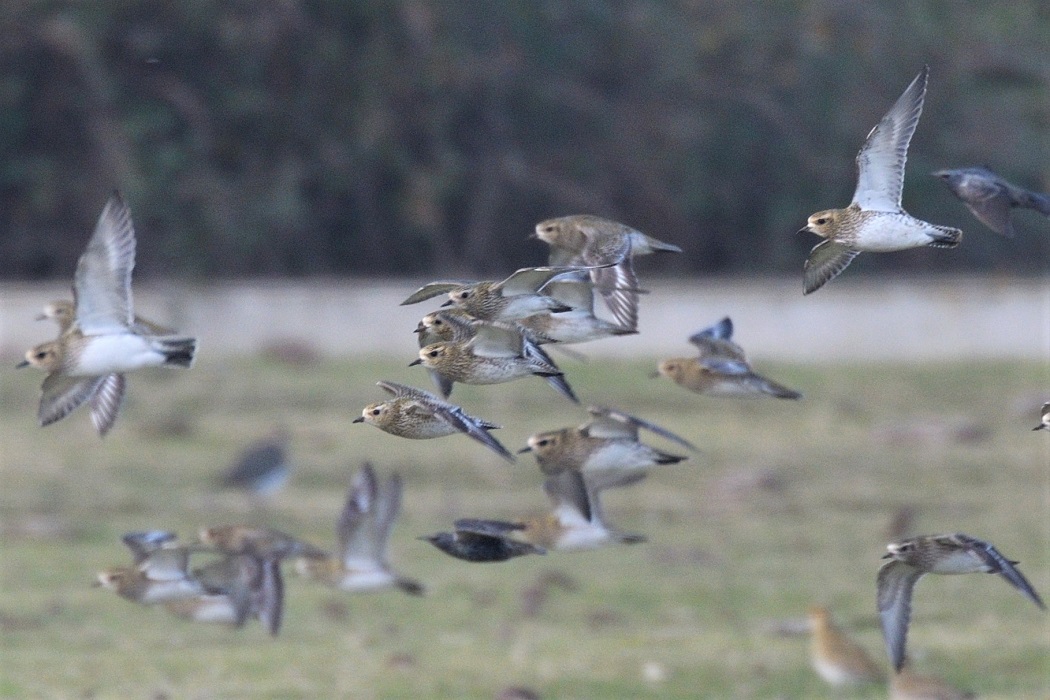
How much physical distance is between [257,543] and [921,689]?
2385 mm

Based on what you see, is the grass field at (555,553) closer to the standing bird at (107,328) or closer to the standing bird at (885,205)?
the standing bird at (107,328)

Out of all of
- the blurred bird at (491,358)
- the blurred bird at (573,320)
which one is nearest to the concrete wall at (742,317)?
the blurred bird at (573,320)

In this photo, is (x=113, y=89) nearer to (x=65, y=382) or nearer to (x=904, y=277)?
(x=904, y=277)

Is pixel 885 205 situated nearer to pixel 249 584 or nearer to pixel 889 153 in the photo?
pixel 889 153

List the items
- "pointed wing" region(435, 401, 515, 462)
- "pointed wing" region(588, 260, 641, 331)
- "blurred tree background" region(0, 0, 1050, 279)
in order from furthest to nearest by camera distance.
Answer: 1. "blurred tree background" region(0, 0, 1050, 279)
2. "pointed wing" region(588, 260, 641, 331)
3. "pointed wing" region(435, 401, 515, 462)

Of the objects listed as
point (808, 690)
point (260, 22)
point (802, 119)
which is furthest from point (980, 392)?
point (808, 690)

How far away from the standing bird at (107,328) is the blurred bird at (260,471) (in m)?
6.87

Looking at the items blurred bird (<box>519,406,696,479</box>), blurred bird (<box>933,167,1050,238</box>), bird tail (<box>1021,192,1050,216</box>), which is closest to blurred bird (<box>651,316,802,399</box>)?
blurred bird (<box>519,406,696,479</box>)

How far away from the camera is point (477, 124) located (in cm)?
2339

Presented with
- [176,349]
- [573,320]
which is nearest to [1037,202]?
[573,320]

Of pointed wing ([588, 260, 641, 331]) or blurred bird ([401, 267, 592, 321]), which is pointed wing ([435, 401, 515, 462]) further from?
pointed wing ([588, 260, 641, 331])

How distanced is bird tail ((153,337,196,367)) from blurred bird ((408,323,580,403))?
875 millimetres

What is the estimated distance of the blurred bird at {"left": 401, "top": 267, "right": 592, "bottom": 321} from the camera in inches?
217

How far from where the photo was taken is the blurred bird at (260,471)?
13305mm
